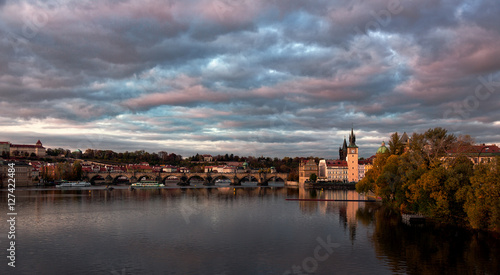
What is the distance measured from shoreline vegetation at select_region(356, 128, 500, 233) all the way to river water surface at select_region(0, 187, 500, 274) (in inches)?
81.7

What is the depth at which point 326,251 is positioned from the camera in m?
33.2

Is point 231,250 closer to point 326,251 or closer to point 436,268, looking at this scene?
point 326,251

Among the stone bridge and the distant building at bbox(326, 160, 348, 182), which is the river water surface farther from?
the stone bridge

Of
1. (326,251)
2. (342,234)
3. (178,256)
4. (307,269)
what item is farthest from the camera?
(342,234)

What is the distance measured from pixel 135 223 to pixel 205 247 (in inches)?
660

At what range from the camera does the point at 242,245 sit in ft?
116

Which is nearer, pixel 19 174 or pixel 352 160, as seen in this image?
pixel 19 174

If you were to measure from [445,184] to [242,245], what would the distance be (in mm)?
21610

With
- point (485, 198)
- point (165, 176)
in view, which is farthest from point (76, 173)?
point (485, 198)

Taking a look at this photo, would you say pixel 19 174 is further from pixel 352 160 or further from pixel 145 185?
pixel 352 160

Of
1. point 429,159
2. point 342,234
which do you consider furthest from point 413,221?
point 342,234

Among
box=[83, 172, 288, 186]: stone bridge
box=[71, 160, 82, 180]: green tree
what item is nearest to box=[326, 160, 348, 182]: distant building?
box=[83, 172, 288, 186]: stone bridge

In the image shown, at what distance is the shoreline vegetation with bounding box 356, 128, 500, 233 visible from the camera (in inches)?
1457

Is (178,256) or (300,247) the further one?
(300,247)
